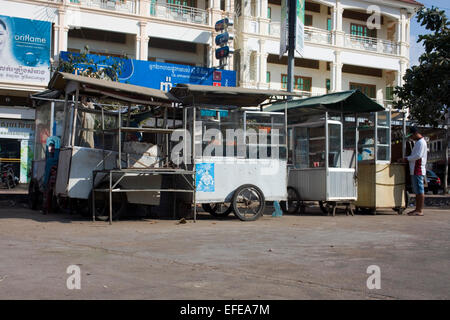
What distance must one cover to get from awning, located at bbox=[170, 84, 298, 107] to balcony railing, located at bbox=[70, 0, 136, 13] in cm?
1842

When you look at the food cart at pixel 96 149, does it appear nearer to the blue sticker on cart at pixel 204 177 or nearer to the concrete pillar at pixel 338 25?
the blue sticker on cart at pixel 204 177

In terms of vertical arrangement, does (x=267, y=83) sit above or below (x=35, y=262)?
above

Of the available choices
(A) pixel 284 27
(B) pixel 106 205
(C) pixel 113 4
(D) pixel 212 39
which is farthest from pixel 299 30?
(B) pixel 106 205

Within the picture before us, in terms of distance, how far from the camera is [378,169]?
511 inches

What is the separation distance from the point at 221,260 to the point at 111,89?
530cm

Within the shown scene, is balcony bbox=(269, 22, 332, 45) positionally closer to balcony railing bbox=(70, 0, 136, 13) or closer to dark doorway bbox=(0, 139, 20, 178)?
balcony railing bbox=(70, 0, 136, 13)

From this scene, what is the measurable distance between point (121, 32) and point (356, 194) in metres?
19.2

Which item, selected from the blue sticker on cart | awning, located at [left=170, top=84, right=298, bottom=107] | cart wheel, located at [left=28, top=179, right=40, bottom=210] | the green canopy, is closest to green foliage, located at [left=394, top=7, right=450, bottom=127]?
the green canopy

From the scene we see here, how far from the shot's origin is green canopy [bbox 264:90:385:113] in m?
12.4

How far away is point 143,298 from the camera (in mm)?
4191

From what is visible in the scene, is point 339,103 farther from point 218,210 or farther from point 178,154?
point 178,154

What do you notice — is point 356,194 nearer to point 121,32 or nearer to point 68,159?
point 68,159

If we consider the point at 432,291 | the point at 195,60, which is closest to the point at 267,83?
the point at 195,60
